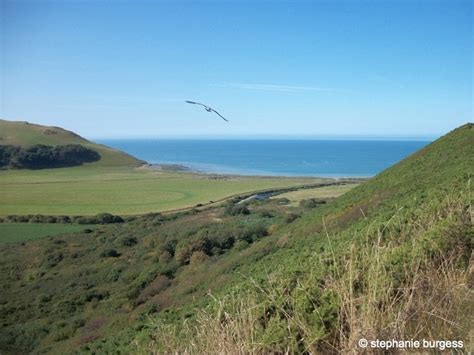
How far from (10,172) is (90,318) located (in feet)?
325

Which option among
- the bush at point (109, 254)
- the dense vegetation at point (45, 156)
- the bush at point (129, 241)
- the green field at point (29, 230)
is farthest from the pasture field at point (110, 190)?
the bush at point (109, 254)

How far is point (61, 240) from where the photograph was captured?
140 feet

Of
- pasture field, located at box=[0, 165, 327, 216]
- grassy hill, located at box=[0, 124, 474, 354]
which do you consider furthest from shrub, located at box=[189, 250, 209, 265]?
pasture field, located at box=[0, 165, 327, 216]

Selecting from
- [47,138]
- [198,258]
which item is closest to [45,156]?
[47,138]

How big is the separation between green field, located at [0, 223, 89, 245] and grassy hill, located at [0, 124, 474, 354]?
10.4 feet

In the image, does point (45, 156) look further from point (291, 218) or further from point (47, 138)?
point (291, 218)

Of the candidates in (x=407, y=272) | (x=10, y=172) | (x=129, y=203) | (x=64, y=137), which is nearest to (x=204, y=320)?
(x=407, y=272)

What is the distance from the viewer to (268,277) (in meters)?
5.05

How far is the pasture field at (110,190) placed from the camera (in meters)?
64.6

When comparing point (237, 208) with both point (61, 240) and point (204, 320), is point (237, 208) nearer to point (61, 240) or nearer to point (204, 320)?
point (61, 240)

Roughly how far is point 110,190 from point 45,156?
50381mm

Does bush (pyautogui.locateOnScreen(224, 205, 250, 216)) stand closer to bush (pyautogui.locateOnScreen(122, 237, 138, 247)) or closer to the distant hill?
bush (pyautogui.locateOnScreen(122, 237, 138, 247))

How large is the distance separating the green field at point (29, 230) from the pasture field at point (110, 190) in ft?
23.7

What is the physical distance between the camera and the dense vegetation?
11338 centimetres
